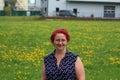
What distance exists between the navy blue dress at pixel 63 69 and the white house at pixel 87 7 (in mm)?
67854

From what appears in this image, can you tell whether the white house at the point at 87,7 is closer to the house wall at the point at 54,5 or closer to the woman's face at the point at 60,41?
the house wall at the point at 54,5

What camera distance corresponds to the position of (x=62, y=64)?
17.4ft

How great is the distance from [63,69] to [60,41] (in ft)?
1.14

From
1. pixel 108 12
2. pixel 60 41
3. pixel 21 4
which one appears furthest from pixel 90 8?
pixel 60 41

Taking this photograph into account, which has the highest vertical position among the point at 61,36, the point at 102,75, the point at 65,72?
the point at 61,36

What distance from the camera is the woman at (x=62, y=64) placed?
5.30 m

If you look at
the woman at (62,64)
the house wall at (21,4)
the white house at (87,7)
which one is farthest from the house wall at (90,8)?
the woman at (62,64)

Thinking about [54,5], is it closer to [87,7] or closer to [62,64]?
[87,7]

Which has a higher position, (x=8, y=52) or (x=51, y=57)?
(x=51, y=57)

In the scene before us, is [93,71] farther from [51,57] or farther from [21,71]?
[51,57]

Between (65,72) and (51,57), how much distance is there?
0.91 ft

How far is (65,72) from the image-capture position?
17.4 feet

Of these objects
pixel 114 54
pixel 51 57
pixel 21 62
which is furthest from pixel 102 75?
pixel 51 57

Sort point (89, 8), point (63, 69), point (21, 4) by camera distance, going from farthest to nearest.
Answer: point (21, 4) → point (89, 8) → point (63, 69)
